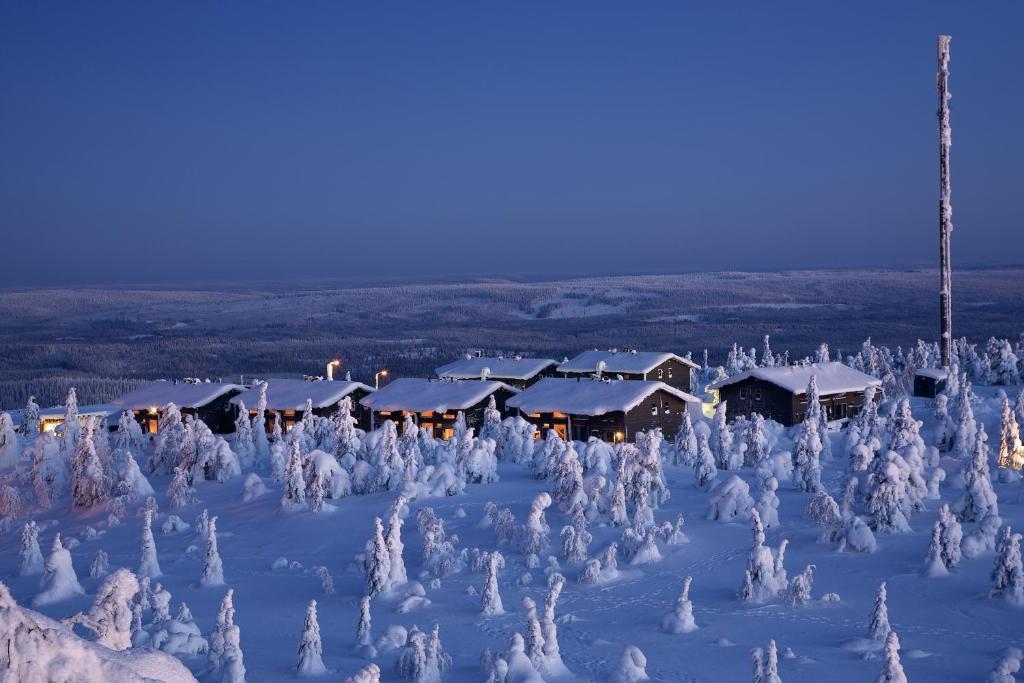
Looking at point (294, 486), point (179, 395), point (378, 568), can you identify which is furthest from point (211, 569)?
point (179, 395)

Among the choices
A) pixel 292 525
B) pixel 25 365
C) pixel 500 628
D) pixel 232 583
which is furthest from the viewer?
pixel 25 365

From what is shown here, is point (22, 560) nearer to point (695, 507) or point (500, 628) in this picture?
point (500, 628)

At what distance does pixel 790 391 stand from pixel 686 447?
15.5 meters

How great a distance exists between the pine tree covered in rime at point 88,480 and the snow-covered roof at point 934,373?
44367mm

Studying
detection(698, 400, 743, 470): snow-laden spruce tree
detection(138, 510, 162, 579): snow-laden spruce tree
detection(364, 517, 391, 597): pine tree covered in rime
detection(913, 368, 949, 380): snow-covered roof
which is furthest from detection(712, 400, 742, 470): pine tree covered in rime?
detection(138, 510, 162, 579): snow-laden spruce tree

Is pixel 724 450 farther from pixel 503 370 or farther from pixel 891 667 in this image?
pixel 891 667

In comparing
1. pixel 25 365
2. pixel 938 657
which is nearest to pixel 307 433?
pixel 938 657

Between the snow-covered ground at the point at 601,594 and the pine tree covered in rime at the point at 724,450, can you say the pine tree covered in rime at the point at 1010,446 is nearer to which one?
the snow-covered ground at the point at 601,594

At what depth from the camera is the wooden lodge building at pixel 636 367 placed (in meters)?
65.4

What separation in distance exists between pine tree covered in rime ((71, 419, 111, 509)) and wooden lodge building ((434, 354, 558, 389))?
1082 inches

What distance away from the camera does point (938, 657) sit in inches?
742

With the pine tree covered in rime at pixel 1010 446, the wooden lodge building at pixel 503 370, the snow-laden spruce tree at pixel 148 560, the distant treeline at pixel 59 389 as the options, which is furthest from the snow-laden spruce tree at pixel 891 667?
the distant treeline at pixel 59 389

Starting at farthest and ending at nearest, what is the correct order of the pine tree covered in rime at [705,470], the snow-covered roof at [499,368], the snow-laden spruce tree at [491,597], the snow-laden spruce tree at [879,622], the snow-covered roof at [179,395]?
the snow-covered roof at [499,368], the snow-covered roof at [179,395], the pine tree covered in rime at [705,470], the snow-laden spruce tree at [491,597], the snow-laden spruce tree at [879,622]

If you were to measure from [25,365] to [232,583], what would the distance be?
122m
